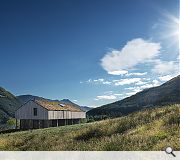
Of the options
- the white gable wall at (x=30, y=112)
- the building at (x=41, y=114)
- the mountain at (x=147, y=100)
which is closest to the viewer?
the building at (x=41, y=114)

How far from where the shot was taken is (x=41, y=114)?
72.7 metres

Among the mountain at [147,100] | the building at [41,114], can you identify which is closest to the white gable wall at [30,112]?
the building at [41,114]

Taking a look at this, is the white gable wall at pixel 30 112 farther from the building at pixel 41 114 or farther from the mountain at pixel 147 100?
the mountain at pixel 147 100

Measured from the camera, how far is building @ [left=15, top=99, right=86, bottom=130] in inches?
2844

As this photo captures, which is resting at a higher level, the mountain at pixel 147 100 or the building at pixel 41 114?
the mountain at pixel 147 100

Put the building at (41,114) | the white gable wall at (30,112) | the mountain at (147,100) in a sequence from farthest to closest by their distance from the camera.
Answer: the mountain at (147,100) < the white gable wall at (30,112) < the building at (41,114)

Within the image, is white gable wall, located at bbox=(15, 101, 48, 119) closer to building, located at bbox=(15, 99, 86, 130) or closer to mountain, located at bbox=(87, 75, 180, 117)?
building, located at bbox=(15, 99, 86, 130)

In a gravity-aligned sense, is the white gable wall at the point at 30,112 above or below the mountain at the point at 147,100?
below

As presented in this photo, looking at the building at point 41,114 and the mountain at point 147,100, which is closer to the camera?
the building at point 41,114

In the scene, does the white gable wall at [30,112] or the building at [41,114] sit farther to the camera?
the white gable wall at [30,112]

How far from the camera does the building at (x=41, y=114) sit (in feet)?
237

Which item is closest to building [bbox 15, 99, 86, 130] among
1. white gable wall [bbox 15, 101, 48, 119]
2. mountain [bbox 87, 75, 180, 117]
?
white gable wall [bbox 15, 101, 48, 119]
